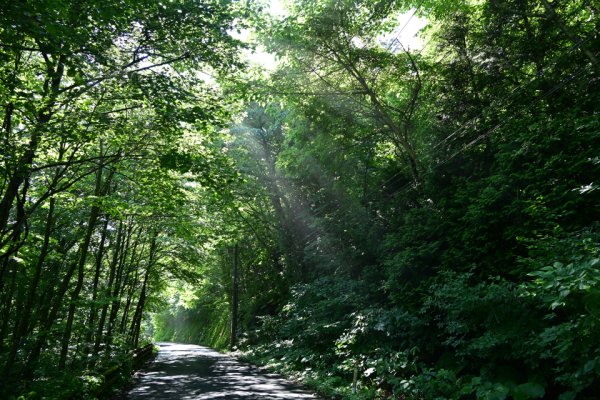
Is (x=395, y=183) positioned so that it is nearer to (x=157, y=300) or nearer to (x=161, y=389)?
(x=161, y=389)

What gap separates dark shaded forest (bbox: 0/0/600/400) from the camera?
236 inches

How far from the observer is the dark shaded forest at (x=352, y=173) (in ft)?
19.7

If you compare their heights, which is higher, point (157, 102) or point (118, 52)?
point (118, 52)

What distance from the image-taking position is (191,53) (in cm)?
706

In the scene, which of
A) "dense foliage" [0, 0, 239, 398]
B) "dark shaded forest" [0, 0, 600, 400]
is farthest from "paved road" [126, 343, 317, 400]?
"dense foliage" [0, 0, 239, 398]

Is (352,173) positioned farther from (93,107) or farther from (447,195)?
(93,107)

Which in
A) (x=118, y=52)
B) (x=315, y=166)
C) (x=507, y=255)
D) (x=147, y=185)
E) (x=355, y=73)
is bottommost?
(x=507, y=255)

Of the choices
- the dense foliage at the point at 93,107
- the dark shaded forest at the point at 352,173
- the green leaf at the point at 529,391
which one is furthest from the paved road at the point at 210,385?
the green leaf at the point at 529,391

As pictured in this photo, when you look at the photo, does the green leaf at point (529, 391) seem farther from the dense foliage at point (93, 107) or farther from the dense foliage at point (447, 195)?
the dense foliage at point (93, 107)

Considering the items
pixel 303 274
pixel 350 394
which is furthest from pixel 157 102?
pixel 303 274

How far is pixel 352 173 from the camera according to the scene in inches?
609

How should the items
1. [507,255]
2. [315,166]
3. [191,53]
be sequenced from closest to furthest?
[191,53] → [507,255] → [315,166]

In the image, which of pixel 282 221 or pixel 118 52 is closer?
pixel 118 52

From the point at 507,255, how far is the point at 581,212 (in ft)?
5.25
